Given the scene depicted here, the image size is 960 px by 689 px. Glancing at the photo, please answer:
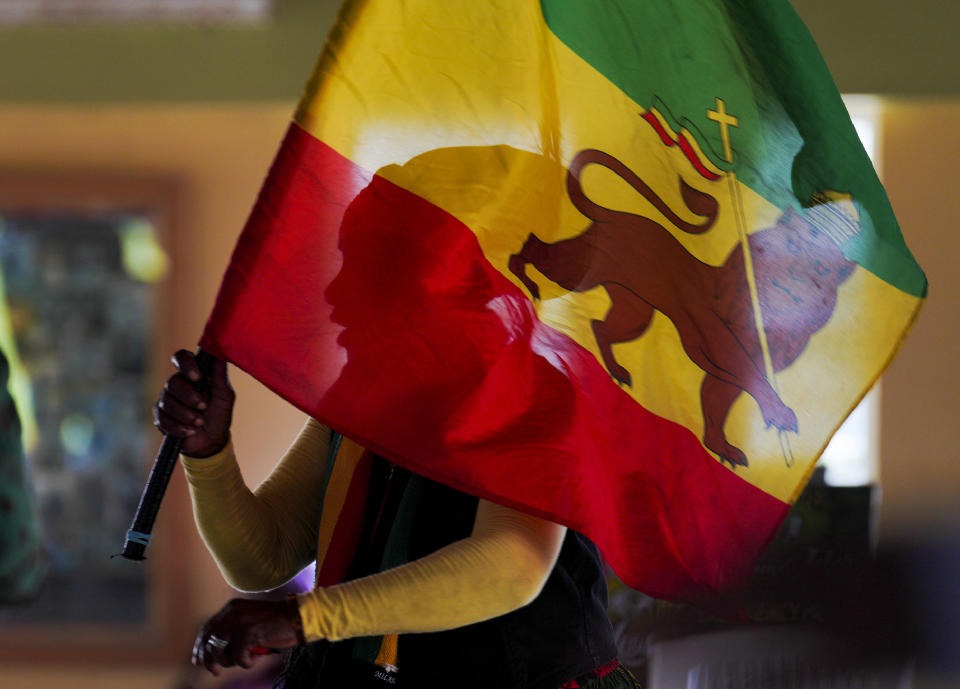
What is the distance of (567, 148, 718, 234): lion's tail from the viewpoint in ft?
4.07

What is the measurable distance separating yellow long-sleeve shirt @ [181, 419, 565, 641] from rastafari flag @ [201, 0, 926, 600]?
5cm

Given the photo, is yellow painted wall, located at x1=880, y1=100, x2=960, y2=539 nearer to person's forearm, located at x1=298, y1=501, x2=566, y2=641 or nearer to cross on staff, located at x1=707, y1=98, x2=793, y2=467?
cross on staff, located at x1=707, y1=98, x2=793, y2=467

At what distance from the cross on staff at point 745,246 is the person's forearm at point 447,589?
378mm

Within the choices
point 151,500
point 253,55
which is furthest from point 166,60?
point 151,500

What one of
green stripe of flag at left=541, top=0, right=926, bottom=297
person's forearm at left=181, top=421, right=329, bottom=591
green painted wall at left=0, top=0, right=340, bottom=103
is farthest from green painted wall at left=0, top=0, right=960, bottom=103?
person's forearm at left=181, top=421, right=329, bottom=591

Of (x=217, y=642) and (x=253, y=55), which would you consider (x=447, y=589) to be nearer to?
(x=217, y=642)

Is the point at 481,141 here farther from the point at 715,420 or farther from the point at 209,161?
the point at 209,161

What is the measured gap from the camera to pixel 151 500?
41.0 inches

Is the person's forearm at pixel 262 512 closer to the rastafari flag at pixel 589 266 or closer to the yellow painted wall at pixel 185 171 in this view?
the rastafari flag at pixel 589 266

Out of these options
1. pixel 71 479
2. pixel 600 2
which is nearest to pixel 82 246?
pixel 71 479

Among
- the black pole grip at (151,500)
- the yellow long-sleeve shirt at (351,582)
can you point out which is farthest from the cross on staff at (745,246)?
the black pole grip at (151,500)

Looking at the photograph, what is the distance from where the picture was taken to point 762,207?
1.36 meters

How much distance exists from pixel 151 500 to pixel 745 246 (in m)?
0.72

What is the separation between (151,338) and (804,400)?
324 centimetres
